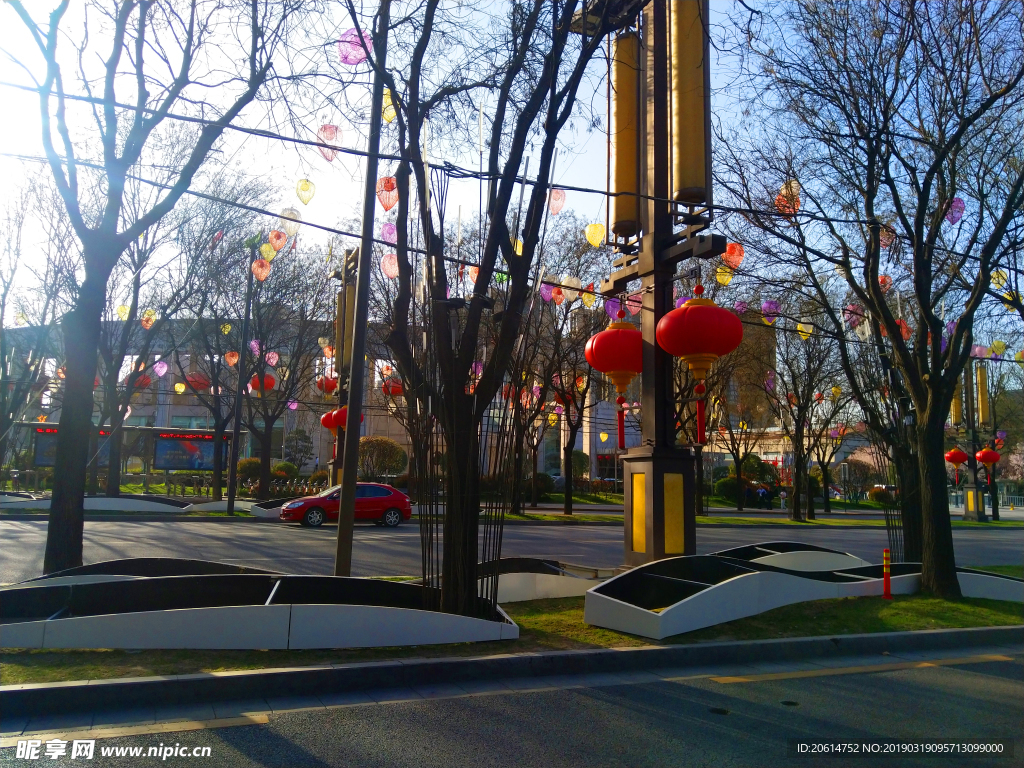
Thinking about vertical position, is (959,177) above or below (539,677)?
above

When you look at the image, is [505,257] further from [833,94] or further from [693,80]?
[833,94]

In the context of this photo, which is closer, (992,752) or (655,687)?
(992,752)

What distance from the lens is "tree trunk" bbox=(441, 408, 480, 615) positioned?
298 inches

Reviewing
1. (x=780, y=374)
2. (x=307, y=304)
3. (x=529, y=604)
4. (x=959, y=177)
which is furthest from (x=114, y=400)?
(x=780, y=374)

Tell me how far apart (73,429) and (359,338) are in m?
3.61

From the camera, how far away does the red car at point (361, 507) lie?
74.7 feet

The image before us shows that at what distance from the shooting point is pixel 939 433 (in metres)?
10.9

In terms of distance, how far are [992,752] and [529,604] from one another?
5.53 meters

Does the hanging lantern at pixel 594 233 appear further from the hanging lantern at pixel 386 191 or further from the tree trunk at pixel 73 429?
the tree trunk at pixel 73 429

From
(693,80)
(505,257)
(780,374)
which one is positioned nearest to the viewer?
(505,257)

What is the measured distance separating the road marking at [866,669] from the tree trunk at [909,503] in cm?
459

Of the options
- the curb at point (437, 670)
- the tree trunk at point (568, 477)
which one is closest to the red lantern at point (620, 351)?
the curb at point (437, 670)

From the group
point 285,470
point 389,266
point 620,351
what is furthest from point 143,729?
point 285,470

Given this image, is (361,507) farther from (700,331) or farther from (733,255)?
(700,331)
